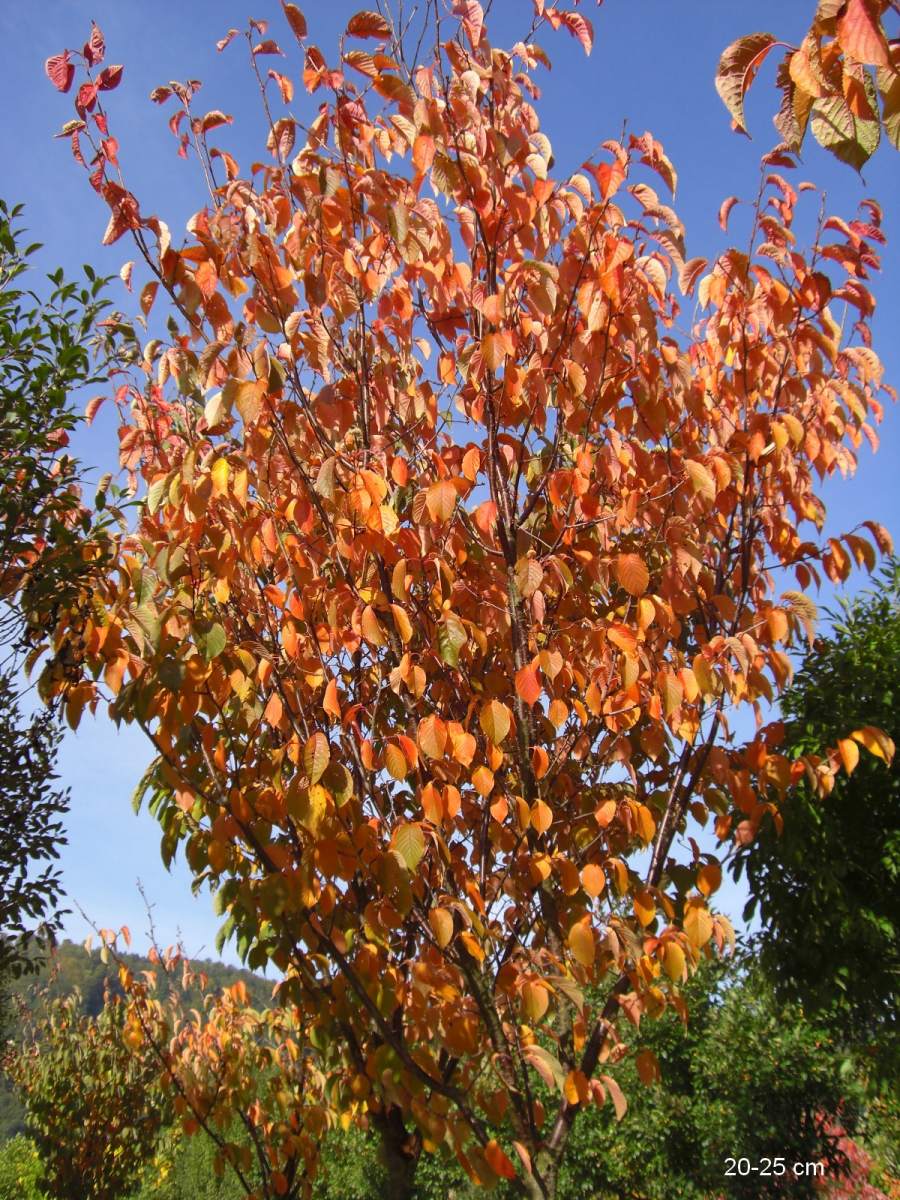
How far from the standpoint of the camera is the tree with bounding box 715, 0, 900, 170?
98cm

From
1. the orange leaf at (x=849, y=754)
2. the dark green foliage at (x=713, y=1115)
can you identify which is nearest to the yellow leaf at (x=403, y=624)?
the orange leaf at (x=849, y=754)

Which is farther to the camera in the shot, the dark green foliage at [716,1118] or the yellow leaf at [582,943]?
the dark green foliage at [716,1118]

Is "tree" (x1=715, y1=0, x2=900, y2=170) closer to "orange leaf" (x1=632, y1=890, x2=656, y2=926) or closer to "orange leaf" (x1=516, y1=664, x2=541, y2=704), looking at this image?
"orange leaf" (x1=516, y1=664, x2=541, y2=704)

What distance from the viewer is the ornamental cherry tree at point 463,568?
2.24 meters

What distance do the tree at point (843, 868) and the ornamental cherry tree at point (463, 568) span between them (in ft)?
9.23

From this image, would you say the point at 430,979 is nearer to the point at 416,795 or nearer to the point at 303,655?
the point at 416,795

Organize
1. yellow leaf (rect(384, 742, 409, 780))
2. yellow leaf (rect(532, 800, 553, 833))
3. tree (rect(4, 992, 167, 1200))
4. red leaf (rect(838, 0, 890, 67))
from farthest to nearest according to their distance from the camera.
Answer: tree (rect(4, 992, 167, 1200)), yellow leaf (rect(532, 800, 553, 833)), yellow leaf (rect(384, 742, 409, 780)), red leaf (rect(838, 0, 890, 67))

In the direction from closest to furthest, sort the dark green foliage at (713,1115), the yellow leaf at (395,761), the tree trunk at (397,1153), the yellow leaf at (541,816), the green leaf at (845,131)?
the green leaf at (845,131) → the yellow leaf at (395,761) → the yellow leaf at (541,816) → the tree trunk at (397,1153) → the dark green foliage at (713,1115)

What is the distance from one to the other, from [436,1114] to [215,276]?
7.70 ft

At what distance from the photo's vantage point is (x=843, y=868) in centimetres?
524

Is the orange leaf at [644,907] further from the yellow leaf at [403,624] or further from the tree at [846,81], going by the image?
the tree at [846,81]

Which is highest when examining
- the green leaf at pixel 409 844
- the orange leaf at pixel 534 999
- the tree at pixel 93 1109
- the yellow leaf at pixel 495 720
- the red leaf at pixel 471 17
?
the red leaf at pixel 471 17

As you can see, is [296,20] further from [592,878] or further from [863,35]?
[592,878]

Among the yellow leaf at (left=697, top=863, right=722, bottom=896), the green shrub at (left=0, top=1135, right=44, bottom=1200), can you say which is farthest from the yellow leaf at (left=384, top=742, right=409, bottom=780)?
the green shrub at (left=0, top=1135, right=44, bottom=1200)
